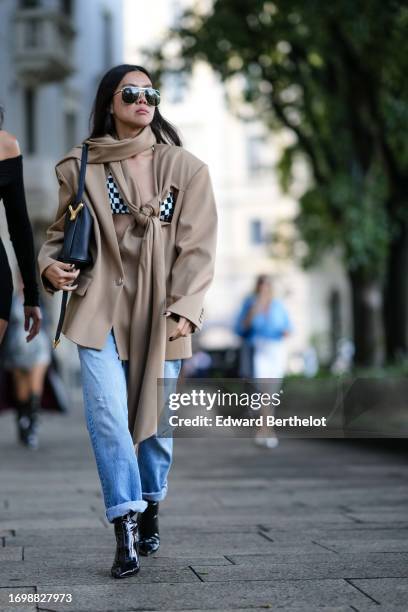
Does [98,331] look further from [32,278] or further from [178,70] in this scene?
[178,70]

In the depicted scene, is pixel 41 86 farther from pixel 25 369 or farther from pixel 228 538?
pixel 228 538

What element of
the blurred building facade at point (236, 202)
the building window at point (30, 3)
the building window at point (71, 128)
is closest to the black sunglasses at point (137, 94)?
the building window at point (30, 3)

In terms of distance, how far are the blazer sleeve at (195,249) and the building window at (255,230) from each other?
4992cm

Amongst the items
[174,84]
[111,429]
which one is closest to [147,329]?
[111,429]

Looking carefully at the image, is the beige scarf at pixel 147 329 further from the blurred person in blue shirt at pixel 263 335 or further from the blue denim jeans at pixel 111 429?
the blurred person in blue shirt at pixel 263 335

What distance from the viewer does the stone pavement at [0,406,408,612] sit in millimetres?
4301

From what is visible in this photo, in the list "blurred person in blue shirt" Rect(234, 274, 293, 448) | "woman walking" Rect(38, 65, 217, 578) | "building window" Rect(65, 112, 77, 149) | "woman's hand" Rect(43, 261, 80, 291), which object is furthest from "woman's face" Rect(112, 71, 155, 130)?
"building window" Rect(65, 112, 77, 149)

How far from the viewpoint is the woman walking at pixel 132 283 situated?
4.72 metres

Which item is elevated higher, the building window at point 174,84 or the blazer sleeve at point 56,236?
the building window at point 174,84

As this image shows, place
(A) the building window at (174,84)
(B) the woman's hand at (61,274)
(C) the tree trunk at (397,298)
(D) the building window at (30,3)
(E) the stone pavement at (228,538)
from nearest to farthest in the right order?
(E) the stone pavement at (228,538) < (B) the woman's hand at (61,274) < (C) the tree trunk at (397,298) < (A) the building window at (174,84) < (D) the building window at (30,3)

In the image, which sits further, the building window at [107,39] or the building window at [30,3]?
the building window at [107,39]

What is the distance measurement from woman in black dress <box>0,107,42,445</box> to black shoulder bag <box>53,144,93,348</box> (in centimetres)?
20

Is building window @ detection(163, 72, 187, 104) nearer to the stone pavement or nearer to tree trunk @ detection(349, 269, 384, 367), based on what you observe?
tree trunk @ detection(349, 269, 384, 367)

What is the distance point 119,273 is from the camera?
4.86 metres
